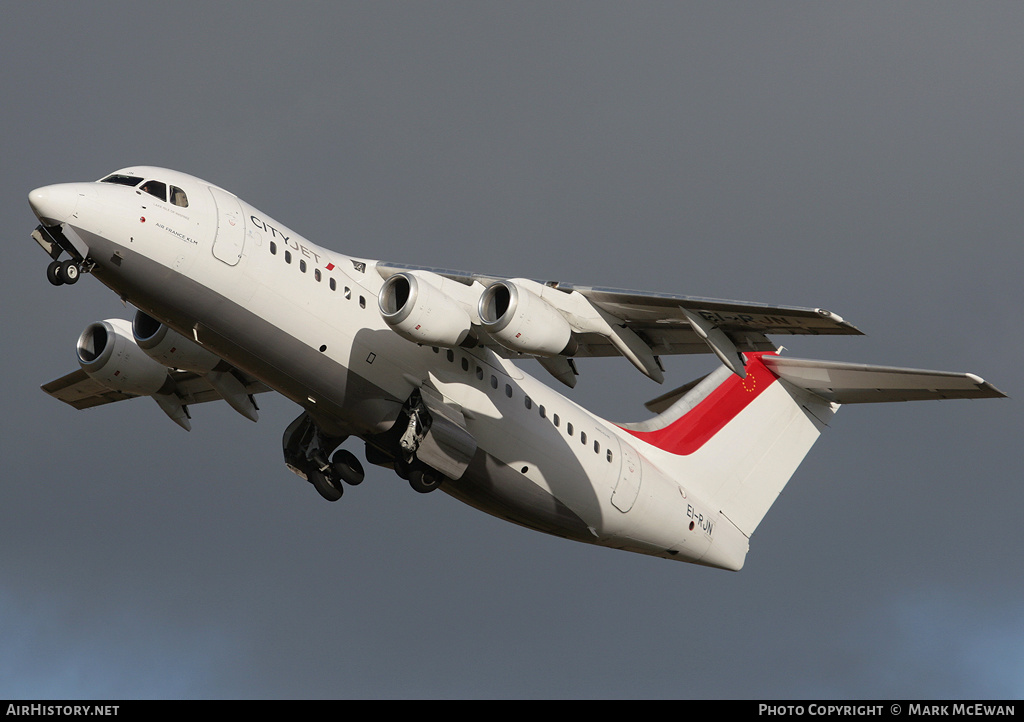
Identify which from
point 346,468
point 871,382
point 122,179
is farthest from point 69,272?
point 871,382

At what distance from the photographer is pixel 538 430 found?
1409 centimetres

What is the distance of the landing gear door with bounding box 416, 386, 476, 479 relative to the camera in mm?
13078

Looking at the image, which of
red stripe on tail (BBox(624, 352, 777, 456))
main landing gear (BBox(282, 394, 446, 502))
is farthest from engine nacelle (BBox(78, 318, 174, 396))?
red stripe on tail (BBox(624, 352, 777, 456))

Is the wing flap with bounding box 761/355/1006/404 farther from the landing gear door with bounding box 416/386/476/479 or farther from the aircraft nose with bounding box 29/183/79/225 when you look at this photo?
the aircraft nose with bounding box 29/183/79/225

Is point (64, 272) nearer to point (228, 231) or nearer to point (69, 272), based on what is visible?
point (69, 272)

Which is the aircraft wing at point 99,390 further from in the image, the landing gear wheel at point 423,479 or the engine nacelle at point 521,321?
the engine nacelle at point 521,321

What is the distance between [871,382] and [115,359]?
27.9 feet

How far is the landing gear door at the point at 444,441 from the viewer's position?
42.9ft

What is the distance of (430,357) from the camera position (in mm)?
13281

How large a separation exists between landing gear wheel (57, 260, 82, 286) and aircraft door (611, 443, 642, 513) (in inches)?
244

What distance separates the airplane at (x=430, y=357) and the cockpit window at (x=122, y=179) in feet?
0.13

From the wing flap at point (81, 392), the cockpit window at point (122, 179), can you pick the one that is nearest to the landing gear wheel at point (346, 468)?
the wing flap at point (81, 392)

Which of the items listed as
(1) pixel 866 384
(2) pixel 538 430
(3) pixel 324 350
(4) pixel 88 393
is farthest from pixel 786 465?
(4) pixel 88 393

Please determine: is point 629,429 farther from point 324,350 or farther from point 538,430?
point 324,350
